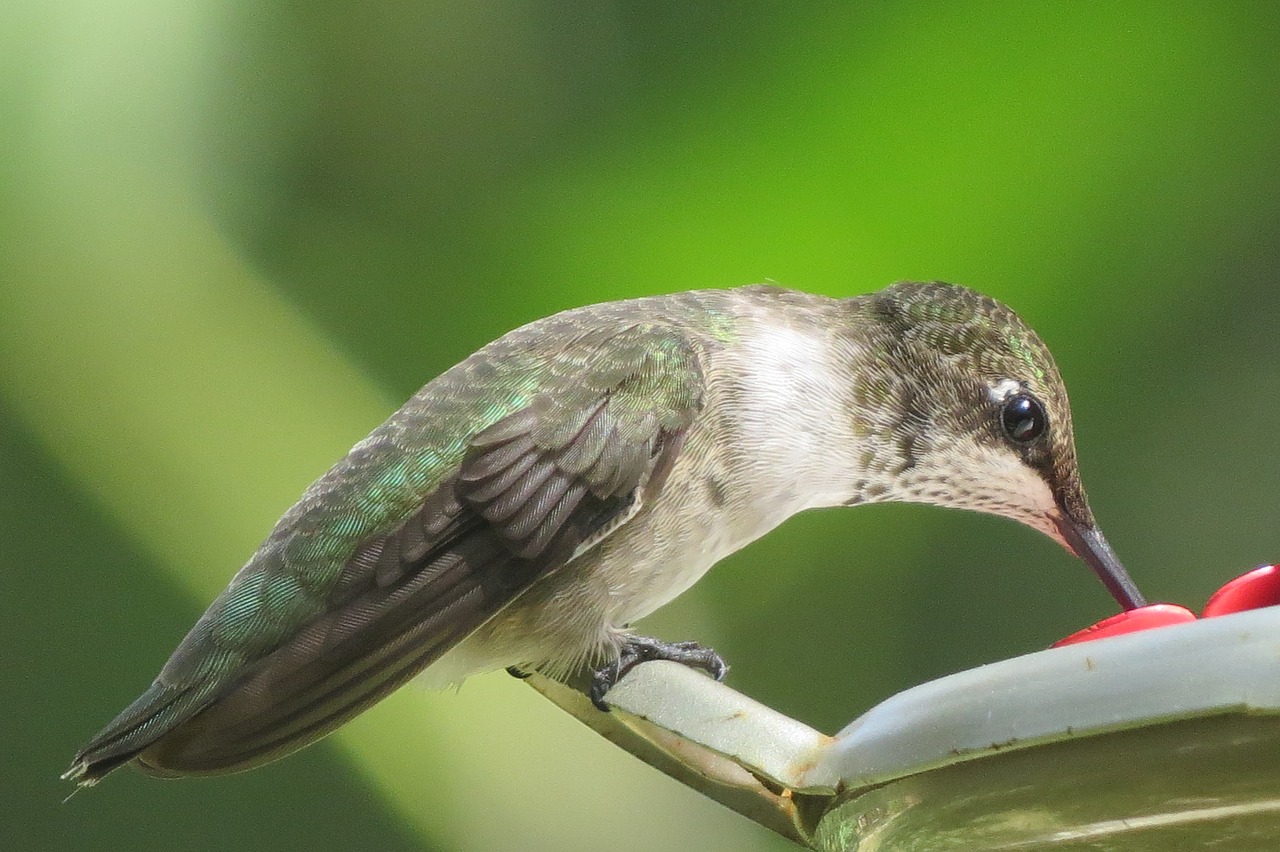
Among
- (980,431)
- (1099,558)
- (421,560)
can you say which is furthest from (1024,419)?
(421,560)

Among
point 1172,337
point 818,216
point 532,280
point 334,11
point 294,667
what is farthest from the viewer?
point 334,11

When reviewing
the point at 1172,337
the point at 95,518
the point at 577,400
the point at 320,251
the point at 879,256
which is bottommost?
the point at 1172,337

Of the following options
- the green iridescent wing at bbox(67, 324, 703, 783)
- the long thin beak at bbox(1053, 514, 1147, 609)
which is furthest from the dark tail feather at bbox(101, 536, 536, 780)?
the long thin beak at bbox(1053, 514, 1147, 609)

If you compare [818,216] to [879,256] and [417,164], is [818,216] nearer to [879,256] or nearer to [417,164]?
[879,256]

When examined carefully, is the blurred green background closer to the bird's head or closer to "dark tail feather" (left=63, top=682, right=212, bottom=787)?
the bird's head

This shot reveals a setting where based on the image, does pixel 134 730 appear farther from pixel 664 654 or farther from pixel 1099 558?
pixel 1099 558

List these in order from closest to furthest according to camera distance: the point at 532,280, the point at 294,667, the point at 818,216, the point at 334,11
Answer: the point at 294,667 < the point at 818,216 < the point at 532,280 < the point at 334,11

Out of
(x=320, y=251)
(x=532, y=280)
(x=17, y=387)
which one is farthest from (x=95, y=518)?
(x=532, y=280)

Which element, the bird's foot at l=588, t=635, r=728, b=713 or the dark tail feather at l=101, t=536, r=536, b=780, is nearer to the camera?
the dark tail feather at l=101, t=536, r=536, b=780
